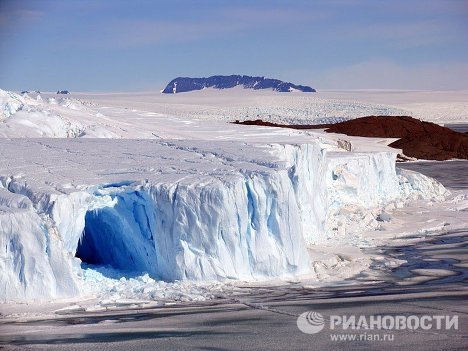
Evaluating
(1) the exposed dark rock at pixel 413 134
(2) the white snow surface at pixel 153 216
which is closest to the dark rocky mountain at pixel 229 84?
(1) the exposed dark rock at pixel 413 134

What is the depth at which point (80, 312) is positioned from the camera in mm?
10391

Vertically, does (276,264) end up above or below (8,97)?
below

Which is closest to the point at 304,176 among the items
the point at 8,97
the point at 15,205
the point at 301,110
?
the point at 15,205

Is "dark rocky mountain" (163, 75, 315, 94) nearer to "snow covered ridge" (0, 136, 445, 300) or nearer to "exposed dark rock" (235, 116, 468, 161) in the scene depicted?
"exposed dark rock" (235, 116, 468, 161)

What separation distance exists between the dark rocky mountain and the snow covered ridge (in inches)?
3465

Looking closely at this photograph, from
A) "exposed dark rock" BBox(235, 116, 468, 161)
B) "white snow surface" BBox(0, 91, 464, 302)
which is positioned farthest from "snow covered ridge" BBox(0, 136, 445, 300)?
"exposed dark rock" BBox(235, 116, 468, 161)

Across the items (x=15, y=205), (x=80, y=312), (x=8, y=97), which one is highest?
(x=8, y=97)

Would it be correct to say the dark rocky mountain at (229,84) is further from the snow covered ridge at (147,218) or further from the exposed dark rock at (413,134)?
the snow covered ridge at (147,218)

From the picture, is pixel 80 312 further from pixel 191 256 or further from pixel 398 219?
pixel 398 219

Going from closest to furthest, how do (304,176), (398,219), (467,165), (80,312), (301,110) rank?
1. (80,312)
2. (304,176)
3. (398,219)
4. (467,165)
5. (301,110)

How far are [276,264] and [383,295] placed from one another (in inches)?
66.1

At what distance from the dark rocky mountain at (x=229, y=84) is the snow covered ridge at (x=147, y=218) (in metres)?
88.0

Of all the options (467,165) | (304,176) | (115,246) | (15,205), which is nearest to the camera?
(15,205)

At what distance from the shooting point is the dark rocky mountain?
102m
